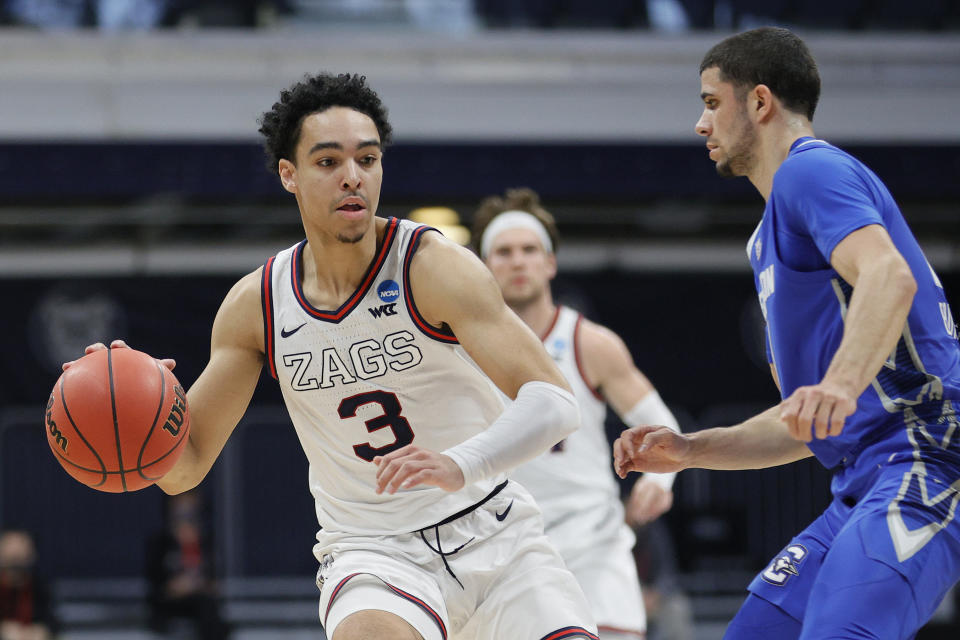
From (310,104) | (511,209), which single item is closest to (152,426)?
(310,104)

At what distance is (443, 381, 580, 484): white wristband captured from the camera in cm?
296

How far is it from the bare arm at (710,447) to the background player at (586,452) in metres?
1.56

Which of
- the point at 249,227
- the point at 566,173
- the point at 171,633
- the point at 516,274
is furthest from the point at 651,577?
the point at 249,227

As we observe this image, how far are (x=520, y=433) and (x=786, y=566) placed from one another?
0.73 m

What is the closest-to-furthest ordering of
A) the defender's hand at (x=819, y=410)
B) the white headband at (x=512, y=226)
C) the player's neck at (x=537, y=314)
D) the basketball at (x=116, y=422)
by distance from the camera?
1. the defender's hand at (x=819, y=410)
2. the basketball at (x=116, y=422)
3. the player's neck at (x=537, y=314)
4. the white headband at (x=512, y=226)

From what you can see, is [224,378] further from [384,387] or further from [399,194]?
[399,194]

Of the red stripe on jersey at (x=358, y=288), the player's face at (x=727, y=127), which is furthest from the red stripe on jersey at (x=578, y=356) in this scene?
the player's face at (x=727, y=127)

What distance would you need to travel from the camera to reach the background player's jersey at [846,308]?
109 inches

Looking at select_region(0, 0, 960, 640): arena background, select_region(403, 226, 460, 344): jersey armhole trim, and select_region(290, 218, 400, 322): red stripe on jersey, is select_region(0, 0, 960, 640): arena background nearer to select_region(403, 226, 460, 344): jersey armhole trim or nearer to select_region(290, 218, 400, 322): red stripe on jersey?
select_region(290, 218, 400, 322): red stripe on jersey

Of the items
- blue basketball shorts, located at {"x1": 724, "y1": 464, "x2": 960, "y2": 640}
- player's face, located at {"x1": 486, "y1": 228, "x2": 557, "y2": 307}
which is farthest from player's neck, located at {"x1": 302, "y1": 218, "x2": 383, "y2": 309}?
player's face, located at {"x1": 486, "y1": 228, "x2": 557, "y2": 307}

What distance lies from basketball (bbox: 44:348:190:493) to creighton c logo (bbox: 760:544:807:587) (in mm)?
1608

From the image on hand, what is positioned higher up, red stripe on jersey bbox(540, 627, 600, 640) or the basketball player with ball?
the basketball player with ball

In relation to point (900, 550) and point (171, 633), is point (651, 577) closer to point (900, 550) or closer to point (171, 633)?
point (171, 633)

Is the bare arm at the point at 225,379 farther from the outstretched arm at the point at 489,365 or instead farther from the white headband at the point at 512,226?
the white headband at the point at 512,226
